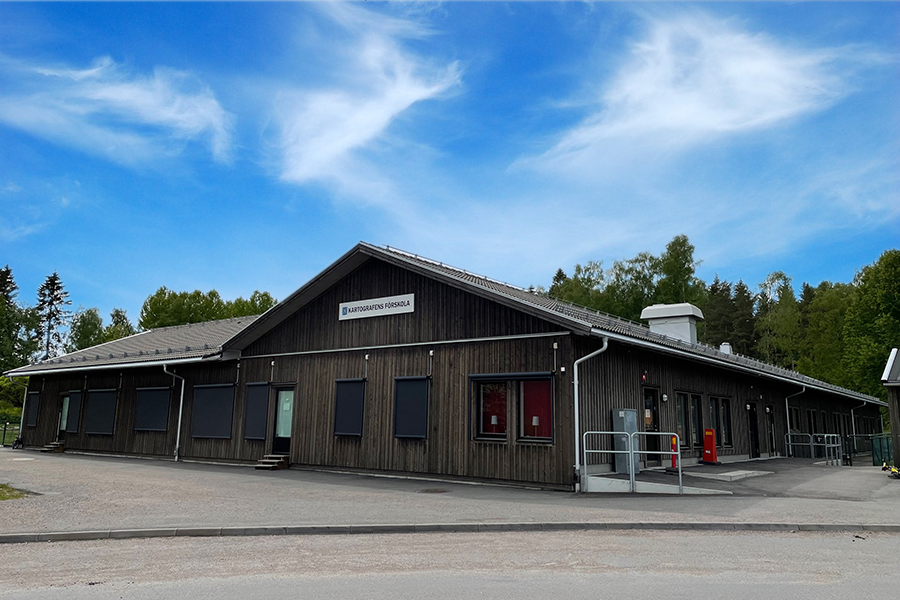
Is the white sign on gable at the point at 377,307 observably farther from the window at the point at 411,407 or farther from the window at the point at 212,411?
the window at the point at 212,411

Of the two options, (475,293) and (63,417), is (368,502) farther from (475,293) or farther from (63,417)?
(63,417)

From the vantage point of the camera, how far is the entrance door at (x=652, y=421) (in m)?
16.0

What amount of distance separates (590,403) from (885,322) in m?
32.7

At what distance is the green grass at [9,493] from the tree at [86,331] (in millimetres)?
59398

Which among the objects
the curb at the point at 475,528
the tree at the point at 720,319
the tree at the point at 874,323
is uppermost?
the tree at the point at 720,319

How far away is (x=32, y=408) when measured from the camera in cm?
2744

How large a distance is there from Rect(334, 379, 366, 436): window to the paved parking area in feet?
3.77

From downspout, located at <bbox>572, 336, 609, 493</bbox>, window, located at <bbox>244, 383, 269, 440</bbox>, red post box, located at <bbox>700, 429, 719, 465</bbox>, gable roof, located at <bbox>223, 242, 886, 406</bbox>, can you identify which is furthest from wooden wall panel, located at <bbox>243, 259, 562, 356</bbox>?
red post box, located at <bbox>700, 429, 719, 465</bbox>

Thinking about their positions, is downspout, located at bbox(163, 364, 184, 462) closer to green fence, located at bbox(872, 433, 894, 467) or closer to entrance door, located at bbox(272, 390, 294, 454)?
entrance door, located at bbox(272, 390, 294, 454)

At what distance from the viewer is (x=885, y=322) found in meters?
38.3

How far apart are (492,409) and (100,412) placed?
641 inches

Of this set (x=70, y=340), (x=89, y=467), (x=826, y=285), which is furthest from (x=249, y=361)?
(x=70, y=340)

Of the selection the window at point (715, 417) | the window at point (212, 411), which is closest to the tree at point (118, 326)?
the window at point (212, 411)

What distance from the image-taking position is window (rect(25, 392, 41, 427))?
89.1 feet
